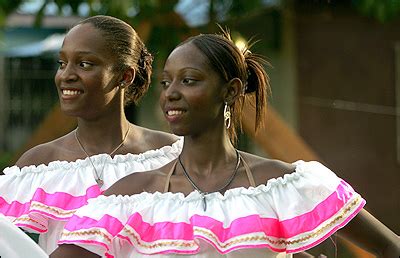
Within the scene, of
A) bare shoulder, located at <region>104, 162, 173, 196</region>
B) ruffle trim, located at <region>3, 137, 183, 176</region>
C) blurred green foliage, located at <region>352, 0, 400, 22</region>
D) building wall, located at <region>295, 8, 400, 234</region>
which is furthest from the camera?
building wall, located at <region>295, 8, 400, 234</region>

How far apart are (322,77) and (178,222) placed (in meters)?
8.06

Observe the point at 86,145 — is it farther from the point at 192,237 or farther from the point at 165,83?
the point at 192,237

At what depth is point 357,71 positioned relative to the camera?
10.9m

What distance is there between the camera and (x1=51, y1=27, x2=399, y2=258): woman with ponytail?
9.97 ft

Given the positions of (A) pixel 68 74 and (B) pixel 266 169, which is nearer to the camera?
(B) pixel 266 169

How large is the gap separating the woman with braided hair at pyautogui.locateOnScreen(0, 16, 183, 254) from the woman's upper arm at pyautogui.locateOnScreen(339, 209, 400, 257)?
885 millimetres

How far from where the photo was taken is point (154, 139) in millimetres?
3932

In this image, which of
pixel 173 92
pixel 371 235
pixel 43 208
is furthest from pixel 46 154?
pixel 371 235

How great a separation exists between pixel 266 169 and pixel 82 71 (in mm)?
829

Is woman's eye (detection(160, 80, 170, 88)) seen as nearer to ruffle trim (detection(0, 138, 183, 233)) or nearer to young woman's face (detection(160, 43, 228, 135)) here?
young woman's face (detection(160, 43, 228, 135))

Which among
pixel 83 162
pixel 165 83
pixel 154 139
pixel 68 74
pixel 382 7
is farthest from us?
pixel 382 7

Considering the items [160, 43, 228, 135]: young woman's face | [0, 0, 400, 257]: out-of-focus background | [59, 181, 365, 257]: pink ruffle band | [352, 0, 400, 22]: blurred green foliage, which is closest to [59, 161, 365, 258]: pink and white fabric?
[59, 181, 365, 257]: pink ruffle band

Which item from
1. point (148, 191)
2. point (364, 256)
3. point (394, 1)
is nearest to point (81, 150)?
point (148, 191)

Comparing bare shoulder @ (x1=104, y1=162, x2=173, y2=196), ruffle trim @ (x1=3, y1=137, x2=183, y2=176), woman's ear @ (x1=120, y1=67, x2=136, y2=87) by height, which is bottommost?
ruffle trim @ (x1=3, y1=137, x2=183, y2=176)
